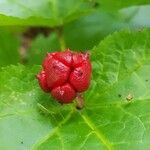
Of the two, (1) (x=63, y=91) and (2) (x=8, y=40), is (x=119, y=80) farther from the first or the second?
(2) (x=8, y=40)

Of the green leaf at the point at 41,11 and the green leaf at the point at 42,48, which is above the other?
the green leaf at the point at 41,11

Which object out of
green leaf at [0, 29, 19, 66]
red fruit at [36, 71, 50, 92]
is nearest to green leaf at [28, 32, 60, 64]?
green leaf at [0, 29, 19, 66]

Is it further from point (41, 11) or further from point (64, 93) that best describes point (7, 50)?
point (64, 93)

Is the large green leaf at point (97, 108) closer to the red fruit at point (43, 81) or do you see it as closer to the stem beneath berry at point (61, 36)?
the red fruit at point (43, 81)

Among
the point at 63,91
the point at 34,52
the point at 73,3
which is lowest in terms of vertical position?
the point at 34,52

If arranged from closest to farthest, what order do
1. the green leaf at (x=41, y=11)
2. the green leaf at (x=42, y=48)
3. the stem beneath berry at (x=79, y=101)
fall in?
the stem beneath berry at (x=79, y=101) < the green leaf at (x=41, y=11) < the green leaf at (x=42, y=48)

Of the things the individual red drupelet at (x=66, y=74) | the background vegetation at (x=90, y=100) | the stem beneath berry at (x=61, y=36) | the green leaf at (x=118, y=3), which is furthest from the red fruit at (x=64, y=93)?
the stem beneath berry at (x=61, y=36)

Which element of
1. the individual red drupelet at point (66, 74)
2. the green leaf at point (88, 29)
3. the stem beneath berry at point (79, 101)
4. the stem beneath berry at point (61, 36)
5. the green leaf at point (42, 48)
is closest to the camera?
the individual red drupelet at point (66, 74)

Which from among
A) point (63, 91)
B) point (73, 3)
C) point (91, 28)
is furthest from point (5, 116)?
point (91, 28)
